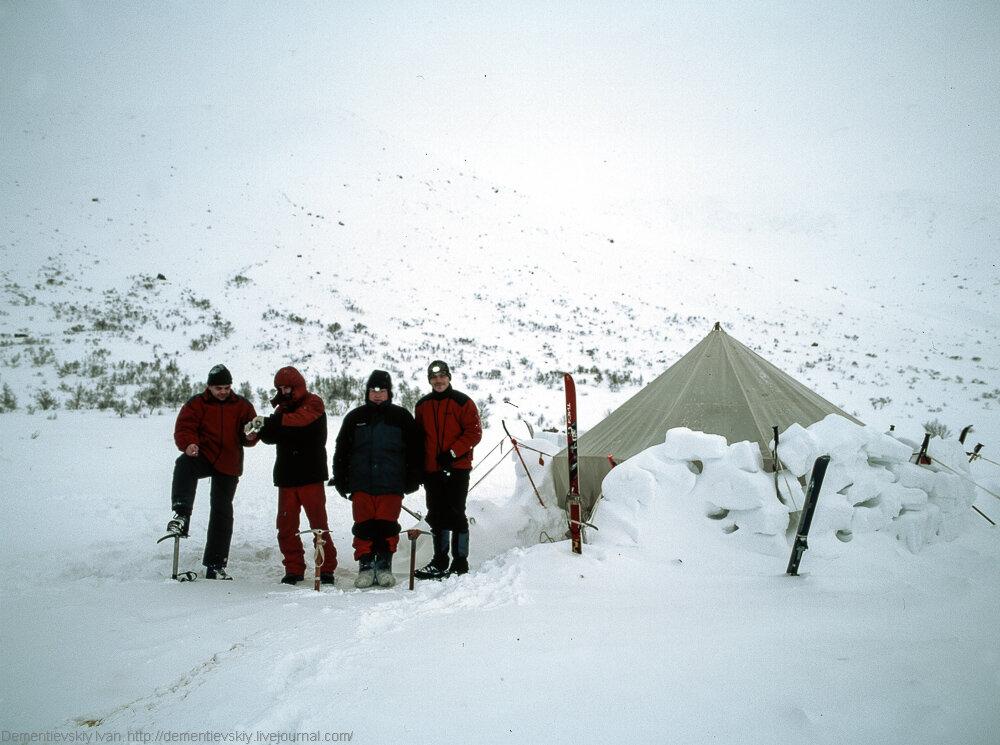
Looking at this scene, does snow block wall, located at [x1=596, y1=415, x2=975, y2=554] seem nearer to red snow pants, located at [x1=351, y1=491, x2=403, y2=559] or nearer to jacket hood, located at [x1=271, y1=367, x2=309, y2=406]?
red snow pants, located at [x1=351, y1=491, x2=403, y2=559]

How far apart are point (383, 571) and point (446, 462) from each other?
1027mm

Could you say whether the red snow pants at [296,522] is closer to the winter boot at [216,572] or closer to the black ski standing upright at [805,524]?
the winter boot at [216,572]

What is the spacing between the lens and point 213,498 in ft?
14.2

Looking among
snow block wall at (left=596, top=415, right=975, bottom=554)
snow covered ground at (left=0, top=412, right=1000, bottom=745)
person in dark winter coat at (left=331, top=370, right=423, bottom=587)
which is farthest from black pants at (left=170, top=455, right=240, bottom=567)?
snow block wall at (left=596, top=415, right=975, bottom=554)

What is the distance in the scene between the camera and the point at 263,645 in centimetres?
258

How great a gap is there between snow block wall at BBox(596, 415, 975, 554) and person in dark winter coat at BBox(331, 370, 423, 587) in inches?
71.1

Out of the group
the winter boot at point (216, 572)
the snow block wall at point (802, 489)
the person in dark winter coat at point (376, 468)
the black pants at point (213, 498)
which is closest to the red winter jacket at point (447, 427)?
the person in dark winter coat at point (376, 468)

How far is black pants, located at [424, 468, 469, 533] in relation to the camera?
4289 millimetres

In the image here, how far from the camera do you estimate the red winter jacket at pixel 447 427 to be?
14.1ft

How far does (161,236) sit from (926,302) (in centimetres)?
4882

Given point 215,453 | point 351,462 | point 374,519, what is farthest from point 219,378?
point 374,519

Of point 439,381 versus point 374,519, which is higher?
point 439,381

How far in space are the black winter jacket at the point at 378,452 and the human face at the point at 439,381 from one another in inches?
13.6

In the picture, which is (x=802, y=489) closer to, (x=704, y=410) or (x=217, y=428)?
(x=704, y=410)
